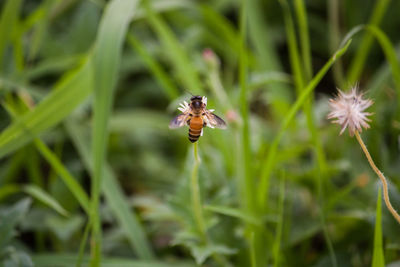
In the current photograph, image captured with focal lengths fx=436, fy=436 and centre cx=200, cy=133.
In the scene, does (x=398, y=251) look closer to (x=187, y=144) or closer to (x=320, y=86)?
(x=187, y=144)

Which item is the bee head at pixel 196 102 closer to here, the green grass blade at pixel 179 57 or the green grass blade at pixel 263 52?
the green grass blade at pixel 179 57

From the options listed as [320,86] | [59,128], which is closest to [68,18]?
[59,128]

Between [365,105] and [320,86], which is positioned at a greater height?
[320,86]

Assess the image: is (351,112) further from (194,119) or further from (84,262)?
(84,262)

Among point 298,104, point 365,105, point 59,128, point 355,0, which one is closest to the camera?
point 365,105

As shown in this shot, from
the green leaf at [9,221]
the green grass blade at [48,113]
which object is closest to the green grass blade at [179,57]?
the green grass blade at [48,113]

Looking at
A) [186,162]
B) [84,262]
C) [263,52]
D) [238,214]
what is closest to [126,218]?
[84,262]

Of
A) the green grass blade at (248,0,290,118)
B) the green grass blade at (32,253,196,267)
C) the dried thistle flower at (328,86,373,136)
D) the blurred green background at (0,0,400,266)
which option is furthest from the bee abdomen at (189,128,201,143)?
the green grass blade at (248,0,290,118)
